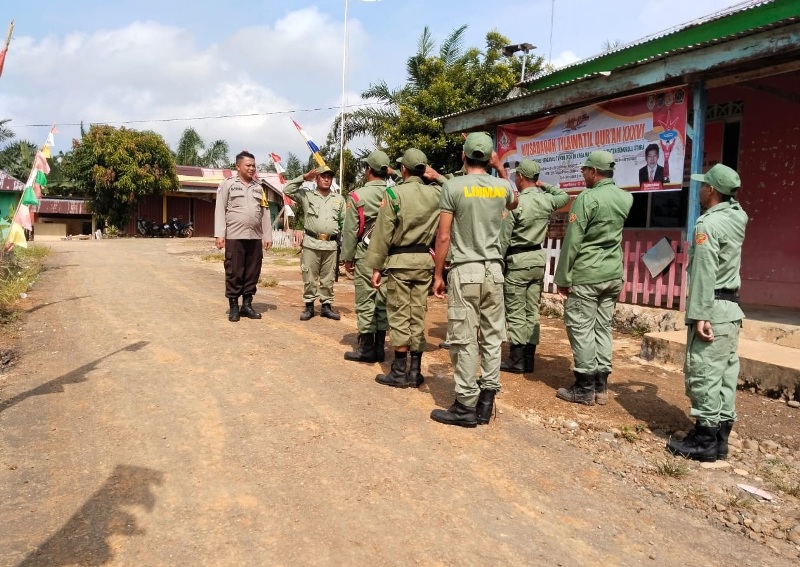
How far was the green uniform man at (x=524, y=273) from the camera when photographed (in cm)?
495

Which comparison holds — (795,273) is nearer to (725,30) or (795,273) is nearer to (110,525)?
(725,30)

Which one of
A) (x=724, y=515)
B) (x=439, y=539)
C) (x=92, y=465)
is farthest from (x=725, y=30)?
(x=92, y=465)

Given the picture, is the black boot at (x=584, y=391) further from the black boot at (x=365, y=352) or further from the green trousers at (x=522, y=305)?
the black boot at (x=365, y=352)

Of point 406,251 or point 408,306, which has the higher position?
point 406,251

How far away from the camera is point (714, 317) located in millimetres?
3250

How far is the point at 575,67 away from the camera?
33.2 ft

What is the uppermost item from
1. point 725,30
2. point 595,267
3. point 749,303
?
point 725,30

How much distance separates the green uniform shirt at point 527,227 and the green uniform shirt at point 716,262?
175 cm

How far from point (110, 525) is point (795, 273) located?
7.88 m

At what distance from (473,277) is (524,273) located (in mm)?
1517

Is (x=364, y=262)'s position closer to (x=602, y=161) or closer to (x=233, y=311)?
(x=602, y=161)

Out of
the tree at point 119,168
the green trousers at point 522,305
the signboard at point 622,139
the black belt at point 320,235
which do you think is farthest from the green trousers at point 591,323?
the tree at point 119,168

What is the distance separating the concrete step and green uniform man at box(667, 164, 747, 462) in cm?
144

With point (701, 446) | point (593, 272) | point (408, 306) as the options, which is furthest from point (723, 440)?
point (408, 306)
